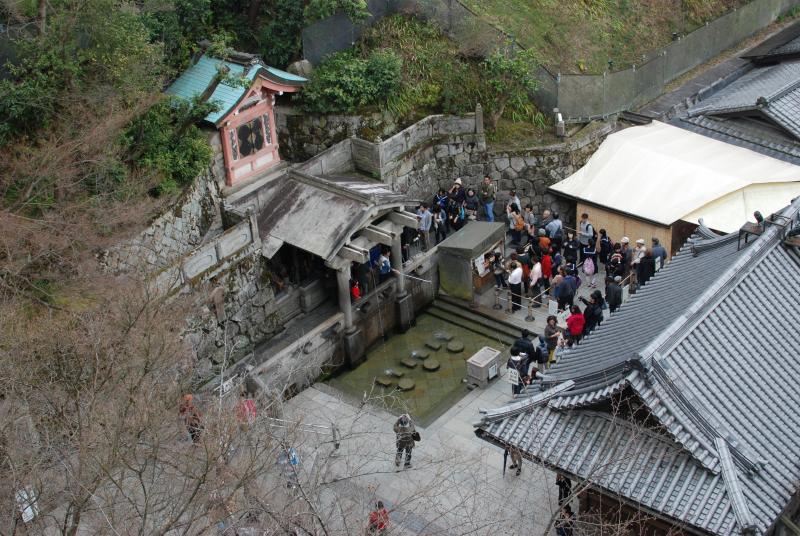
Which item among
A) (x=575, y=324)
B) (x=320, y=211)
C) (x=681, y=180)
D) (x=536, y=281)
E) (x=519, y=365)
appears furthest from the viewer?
(x=681, y=180)

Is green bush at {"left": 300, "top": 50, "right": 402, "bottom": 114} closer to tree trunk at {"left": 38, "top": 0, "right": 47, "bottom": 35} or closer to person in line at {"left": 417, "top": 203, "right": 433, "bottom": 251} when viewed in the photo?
person in line at {"left": 417, "top": 203, "right": 433, "bottom": 251}

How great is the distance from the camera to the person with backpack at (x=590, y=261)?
97.8 feet

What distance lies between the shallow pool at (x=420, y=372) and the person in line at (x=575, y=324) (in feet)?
11.3

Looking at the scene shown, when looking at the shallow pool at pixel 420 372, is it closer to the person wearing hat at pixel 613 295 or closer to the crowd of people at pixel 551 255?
the crowd of people at pixel 551 255

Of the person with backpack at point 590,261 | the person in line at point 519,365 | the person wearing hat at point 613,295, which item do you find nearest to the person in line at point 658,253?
the person wearing hat at point 613,295

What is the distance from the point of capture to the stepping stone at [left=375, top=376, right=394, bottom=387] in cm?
2800

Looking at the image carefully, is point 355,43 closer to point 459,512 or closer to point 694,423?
point 459,512

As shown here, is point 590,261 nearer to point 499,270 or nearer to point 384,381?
point 499,270

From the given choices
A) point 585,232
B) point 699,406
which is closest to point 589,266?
point 585,232

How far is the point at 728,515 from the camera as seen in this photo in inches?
645

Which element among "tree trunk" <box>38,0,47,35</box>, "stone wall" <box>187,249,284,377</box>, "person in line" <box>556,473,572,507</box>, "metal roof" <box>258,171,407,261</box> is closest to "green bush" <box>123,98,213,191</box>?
"metal roof" <box>258,171,407,261</box>

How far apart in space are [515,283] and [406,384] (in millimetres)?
4754

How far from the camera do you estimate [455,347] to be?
95.7 feet

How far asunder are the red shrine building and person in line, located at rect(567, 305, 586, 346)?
11461 millimetres
